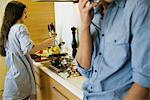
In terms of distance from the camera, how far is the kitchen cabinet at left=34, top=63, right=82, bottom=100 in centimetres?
183

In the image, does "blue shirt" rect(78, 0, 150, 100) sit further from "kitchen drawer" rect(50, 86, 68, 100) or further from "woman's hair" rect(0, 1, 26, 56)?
"woman's hair" rect(0, 1, 26, 56)

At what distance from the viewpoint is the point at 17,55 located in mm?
2307

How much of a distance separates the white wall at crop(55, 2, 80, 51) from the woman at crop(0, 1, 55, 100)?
0.48 metres

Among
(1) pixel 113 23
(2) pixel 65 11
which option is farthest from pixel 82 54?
(2) pixel 65 11

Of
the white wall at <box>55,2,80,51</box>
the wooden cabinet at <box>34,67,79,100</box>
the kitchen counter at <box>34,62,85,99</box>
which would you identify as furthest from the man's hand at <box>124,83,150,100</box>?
the white wall at <box>55,2,80,51</box>

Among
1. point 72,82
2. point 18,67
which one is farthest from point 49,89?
point 72,82

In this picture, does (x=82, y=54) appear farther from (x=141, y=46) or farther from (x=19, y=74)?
(x=19, y=74)

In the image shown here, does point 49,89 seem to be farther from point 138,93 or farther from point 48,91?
point 138,93

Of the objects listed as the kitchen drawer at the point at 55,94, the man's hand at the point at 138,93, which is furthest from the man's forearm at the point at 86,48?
the kitchen drawer at the point at 55,94

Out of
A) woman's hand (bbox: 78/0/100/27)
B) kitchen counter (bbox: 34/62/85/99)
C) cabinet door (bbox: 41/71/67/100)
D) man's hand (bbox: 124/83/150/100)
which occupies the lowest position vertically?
cabinet door (bbox: 41/71/67/100)

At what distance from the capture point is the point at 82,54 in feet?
3.78

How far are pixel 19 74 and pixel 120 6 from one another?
1.56m

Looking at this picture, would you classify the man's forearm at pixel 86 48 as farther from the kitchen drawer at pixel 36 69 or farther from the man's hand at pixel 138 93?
the kitchen drawer at pixel 36 69

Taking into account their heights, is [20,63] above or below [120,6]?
below
